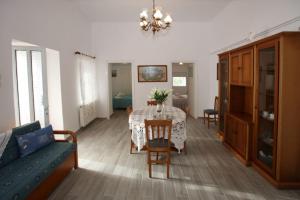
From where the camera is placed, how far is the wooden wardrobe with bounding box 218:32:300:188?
2893 mm

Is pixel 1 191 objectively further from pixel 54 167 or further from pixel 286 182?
pixel 286 182

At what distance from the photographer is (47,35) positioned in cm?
454

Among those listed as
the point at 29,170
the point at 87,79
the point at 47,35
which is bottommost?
the point at 29,170

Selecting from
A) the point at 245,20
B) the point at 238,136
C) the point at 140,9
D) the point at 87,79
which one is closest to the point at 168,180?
the point at 238,136

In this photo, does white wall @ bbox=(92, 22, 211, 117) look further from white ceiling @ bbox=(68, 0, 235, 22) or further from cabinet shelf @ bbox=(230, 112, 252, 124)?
cabinet shelf @ bbox=(230, 112, 252, 124)

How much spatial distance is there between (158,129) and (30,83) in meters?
2.60

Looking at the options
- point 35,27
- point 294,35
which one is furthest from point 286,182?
point 35,27

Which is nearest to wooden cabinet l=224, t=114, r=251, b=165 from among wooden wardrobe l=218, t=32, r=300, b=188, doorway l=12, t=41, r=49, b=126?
wooden wardrobe l=218, t=32, r=300, b=188

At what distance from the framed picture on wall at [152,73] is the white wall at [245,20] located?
5.52 feet

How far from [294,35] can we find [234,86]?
1892mm

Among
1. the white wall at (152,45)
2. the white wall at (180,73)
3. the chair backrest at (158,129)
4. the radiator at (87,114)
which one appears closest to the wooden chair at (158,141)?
the chair backrest at (158,129)

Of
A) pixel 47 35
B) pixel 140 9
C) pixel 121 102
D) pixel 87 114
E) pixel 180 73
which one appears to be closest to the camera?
pixel 47 35

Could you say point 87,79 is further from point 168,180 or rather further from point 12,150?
point 168,180

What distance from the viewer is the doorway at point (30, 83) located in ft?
13.7
